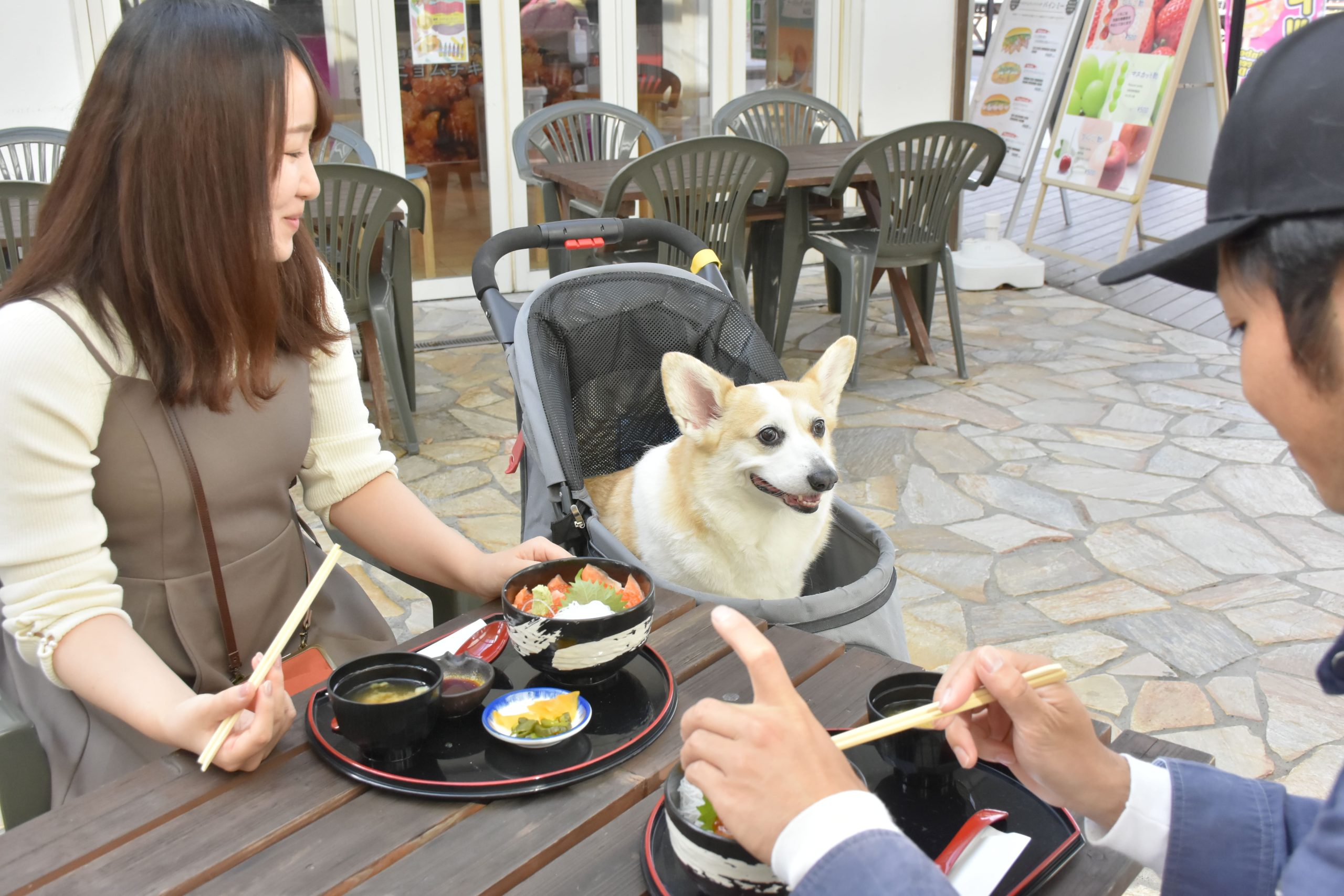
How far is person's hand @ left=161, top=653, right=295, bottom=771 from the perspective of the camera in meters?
1.12

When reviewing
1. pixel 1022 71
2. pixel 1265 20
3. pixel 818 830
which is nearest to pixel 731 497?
pixel 818 830

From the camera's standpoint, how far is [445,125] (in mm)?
6586

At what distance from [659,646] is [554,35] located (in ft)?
19.6

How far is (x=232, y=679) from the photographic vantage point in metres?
1.63

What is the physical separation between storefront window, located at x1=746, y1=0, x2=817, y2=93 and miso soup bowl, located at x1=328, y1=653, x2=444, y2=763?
6.63 m

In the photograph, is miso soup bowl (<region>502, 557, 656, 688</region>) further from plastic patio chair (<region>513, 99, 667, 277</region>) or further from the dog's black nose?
plastic patio chair (<region>513, 99, 667, 277</region>)

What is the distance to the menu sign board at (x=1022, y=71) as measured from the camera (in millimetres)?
7320

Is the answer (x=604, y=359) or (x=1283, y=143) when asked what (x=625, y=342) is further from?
(x=1283, y=143)

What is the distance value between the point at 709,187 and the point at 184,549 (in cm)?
355

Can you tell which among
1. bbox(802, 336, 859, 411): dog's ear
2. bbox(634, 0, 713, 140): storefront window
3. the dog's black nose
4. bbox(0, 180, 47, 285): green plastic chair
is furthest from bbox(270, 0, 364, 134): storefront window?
the dog's black nose

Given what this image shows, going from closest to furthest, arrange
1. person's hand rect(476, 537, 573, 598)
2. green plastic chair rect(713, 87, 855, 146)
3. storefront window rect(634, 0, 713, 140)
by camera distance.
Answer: person's hand rect(476, 537, 573, 598), green plastic chair rect(713, 87, 855, 146), storefront window rect(634, 0, 713, 140)

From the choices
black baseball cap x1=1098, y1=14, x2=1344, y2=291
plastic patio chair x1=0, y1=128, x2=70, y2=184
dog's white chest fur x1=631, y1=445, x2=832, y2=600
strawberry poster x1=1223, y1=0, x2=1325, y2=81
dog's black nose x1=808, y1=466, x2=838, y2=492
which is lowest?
dog's white chest fur x1=631, y1=445, x2=832, y2=600

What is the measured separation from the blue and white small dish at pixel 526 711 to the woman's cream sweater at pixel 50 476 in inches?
21.4

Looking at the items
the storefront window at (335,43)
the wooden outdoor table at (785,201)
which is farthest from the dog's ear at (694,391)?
the storefront window at (335,43)
